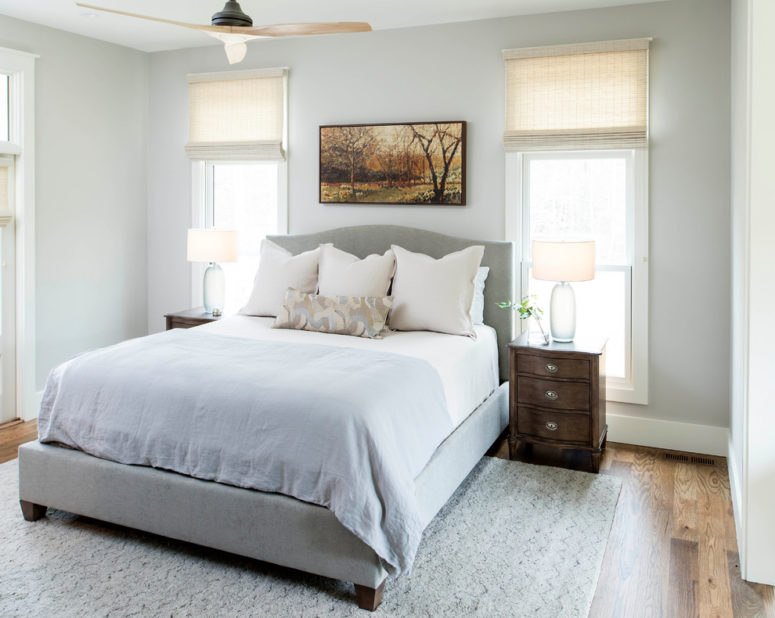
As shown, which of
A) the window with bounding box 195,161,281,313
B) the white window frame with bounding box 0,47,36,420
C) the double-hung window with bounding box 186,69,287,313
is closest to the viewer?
the white window frame with bounding box 0,47,36,420

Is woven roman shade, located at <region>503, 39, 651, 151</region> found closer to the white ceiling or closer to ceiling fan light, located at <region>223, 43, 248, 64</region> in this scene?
the white ceiling

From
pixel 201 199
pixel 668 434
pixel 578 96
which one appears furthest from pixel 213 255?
pixel 668 434

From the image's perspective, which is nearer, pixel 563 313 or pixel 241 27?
pixel 241 27

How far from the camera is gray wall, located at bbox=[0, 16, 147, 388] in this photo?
179 inches

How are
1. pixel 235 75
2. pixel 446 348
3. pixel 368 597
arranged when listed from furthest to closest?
pixel 235 75 < pixel 446 348 < pixel 368 597

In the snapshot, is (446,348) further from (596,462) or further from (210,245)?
(210,245)

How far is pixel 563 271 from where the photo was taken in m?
3.72

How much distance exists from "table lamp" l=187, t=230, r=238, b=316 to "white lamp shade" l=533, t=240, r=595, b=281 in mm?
2179

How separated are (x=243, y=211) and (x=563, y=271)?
2.54 meters

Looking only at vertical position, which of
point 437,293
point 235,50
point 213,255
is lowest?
point 437,293

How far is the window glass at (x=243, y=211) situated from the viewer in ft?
16.5

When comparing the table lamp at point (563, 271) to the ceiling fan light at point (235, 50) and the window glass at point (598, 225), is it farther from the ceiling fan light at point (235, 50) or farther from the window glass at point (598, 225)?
the ceiling fan light at point (235, 50)

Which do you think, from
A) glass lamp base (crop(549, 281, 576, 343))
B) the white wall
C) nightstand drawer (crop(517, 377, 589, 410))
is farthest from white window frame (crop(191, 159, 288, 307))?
the white wall

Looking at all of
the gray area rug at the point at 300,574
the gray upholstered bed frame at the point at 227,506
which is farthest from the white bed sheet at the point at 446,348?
the gray area rug at the point at 300,574
